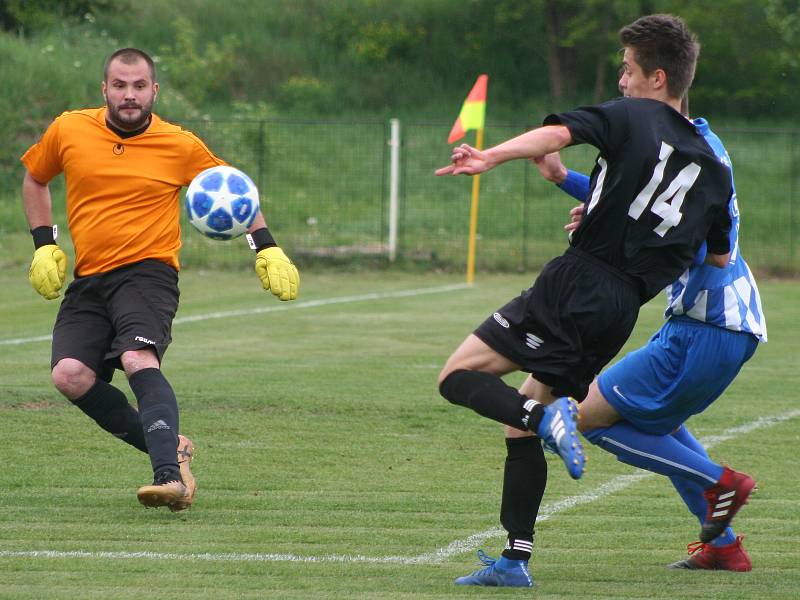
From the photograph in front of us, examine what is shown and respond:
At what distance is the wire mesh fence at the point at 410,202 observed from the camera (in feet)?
70.9

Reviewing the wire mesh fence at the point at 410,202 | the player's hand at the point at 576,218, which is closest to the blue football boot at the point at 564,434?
the player's hand at the point at 576,218

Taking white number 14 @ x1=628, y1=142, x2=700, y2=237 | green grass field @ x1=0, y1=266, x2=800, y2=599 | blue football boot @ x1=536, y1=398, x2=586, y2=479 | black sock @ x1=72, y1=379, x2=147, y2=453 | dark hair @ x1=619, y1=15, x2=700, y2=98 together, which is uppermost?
dark hair @ x1=619, y1=15, x2=700, y2=98

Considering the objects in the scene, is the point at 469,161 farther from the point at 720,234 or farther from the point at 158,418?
the point at 158,418

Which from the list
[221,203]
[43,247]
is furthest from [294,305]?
[221,203]

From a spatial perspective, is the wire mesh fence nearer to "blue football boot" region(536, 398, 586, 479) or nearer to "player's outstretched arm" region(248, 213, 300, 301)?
"player's outstretched arm" region(248, 213, 300, 301)

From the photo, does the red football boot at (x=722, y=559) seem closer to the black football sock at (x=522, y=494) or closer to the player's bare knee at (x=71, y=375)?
the black football sock at (x=522, y=494)

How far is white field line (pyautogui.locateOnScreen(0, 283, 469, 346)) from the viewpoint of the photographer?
12.6 metres

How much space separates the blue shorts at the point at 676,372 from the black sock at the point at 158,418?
185 cm

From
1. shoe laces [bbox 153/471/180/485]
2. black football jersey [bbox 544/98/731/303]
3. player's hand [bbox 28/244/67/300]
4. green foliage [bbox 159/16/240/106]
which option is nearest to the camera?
black football jersey [bbox 544/98/731/303]

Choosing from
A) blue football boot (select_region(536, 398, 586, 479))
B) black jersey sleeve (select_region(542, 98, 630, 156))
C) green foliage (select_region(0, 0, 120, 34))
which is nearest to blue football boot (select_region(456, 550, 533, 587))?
blue football boot (select_region(536, 398, 586, 479))

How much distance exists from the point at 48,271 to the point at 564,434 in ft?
9.69

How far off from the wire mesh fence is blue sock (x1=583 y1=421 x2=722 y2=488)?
52.5 ft

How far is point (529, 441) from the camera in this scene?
194 inches

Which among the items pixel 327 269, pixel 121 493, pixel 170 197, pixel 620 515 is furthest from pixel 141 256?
pixel 327 269
